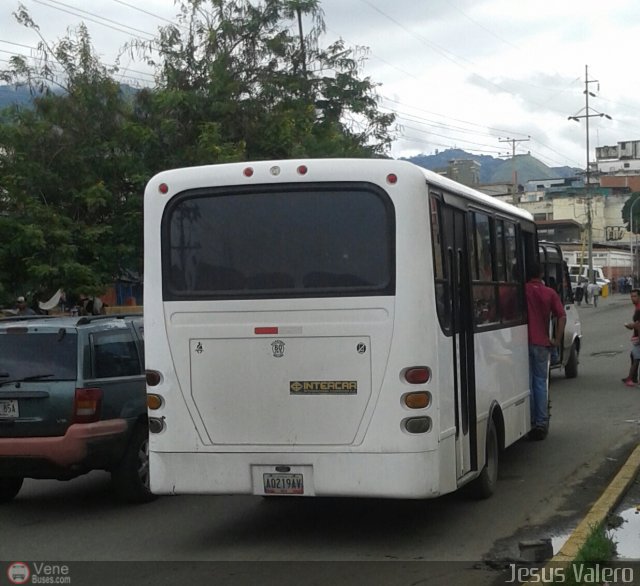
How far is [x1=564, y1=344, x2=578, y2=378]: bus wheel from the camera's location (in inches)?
820

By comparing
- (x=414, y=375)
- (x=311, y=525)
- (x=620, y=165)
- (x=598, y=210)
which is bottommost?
(x=311, y=525)

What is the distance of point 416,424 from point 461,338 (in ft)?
4.58

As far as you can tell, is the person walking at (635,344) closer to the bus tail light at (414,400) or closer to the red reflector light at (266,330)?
the bus tail light at (414,400)

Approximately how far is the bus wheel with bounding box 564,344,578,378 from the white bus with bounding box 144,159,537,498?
1280cm

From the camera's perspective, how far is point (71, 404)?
934cm

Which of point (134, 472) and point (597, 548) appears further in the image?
point (134, 472)

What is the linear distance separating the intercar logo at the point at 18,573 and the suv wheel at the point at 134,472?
6.81 ft

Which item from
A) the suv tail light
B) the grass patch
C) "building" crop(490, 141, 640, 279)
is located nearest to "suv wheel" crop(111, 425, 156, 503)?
the suv tail light

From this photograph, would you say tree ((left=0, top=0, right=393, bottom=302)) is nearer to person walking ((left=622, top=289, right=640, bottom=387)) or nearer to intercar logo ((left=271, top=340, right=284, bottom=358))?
person walking ((left=622, top=289, right=640, bottom=387))

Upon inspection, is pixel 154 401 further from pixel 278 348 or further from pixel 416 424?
pixel 416 424

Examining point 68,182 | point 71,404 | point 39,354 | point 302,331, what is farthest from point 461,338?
point 68,182

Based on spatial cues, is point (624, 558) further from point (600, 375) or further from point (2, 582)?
point (600, 375)

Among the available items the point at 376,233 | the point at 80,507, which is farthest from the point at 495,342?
the point at 80,507

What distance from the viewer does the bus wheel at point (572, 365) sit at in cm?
2082
